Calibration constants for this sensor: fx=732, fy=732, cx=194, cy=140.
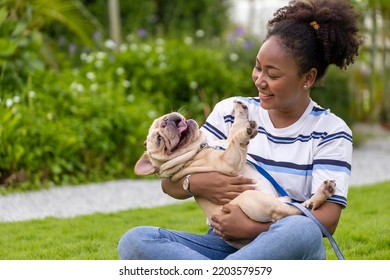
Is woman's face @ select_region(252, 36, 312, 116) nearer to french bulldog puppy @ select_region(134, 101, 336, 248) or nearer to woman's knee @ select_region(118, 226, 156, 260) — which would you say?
french bulldog puppy @ select_region(134, 101, 336, 248)

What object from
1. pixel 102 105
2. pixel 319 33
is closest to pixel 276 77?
pixel 319 33

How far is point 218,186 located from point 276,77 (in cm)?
64

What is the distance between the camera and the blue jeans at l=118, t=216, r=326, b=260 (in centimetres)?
345

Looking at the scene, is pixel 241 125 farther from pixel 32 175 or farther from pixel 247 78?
pixel 247 78

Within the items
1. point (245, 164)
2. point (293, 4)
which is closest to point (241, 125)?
point (245, 164)

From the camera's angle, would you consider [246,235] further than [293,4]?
No

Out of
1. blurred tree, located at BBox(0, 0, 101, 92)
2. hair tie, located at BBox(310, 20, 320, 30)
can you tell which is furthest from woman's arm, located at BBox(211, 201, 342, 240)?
blurred tree, located at BBox(0, 0, 101, 92)

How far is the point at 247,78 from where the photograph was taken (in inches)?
462

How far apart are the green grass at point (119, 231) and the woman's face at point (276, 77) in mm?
1545

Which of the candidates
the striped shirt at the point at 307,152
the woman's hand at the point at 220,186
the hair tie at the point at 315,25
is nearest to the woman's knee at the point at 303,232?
the striped shirt at the point at 307,152

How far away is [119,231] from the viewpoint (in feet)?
20.1

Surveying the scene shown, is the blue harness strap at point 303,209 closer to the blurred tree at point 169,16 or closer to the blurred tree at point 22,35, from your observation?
the blurred tree at point 22,35
